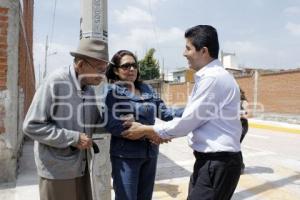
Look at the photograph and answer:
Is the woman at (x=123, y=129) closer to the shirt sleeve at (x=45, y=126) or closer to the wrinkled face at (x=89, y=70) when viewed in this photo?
the wrinkled face at (x=89, y=70)

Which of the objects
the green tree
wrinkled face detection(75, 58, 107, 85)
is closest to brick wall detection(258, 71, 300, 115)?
wrinkled face detection(75, 58, 107, 85)

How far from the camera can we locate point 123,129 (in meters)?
3.05

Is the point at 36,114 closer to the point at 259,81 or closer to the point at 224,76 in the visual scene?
the point at 224,76

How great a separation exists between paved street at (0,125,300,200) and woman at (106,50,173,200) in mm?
2287

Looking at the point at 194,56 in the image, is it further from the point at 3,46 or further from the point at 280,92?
the point at 280,92

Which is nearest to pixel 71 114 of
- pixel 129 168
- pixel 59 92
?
pixel 59 92

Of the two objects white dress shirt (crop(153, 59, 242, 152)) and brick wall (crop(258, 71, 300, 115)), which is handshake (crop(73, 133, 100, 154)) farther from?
brick wall (crop(258, 71, 300, 115))

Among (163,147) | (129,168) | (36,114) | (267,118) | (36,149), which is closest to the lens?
(36,114)

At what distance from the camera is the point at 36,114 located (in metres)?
2.54

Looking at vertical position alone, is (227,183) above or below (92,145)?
below

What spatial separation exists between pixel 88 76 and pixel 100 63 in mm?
130

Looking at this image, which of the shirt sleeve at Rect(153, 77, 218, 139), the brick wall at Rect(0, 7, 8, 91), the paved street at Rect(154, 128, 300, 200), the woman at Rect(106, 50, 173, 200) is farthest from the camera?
the paved street at Rect(154, 128, 300, 200)

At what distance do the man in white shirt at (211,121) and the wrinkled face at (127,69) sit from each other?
61 cm

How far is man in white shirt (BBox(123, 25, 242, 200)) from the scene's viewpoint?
8.84ft
